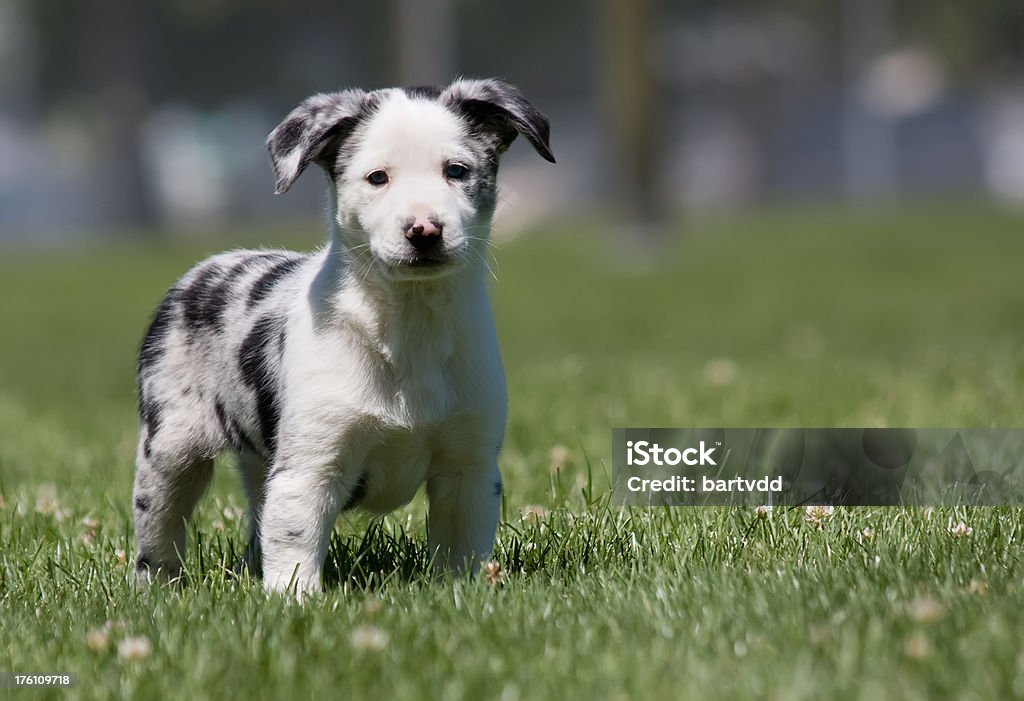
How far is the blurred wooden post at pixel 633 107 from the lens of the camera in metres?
20.2

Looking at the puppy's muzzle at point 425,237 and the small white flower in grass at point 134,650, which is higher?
the puppy's muzzle at point 425,237

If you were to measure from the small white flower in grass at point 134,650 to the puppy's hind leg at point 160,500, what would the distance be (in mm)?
1230

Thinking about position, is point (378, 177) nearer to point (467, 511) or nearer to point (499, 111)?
point (499, 111)

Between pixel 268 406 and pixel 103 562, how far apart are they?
3.25 feet

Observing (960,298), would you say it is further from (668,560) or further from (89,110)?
(89,110)

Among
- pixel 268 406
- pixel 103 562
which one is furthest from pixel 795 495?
pixel 103 562

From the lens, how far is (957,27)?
51469mm

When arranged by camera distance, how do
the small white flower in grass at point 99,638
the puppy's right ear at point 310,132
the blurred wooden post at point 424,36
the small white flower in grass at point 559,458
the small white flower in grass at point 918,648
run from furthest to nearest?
the blurred wooden post at point 424,36 < the small white flower in grass at point 559,458 < the puppy's right ear at point 310,132 < the small white flower in grass at point 99,638 < the small white flower in grass at point 918,648

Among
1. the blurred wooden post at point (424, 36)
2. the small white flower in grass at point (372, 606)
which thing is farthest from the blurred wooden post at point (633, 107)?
the small white flower in grass at point (372, 606)

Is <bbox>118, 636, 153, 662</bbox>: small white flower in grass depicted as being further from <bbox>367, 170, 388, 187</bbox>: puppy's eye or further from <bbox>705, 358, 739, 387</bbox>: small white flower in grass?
<bbox>705, 358, 739, 387</bbox>: small white flower in grass

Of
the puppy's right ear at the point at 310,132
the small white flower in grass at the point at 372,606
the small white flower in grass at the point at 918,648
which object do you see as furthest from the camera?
the puppy's right ear at the point at 310,132

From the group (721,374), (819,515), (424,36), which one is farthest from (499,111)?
(424,36)

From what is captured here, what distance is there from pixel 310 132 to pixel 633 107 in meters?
16.8

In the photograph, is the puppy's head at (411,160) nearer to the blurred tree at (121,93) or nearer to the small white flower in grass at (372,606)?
the small white flower in grass at (372,606)
